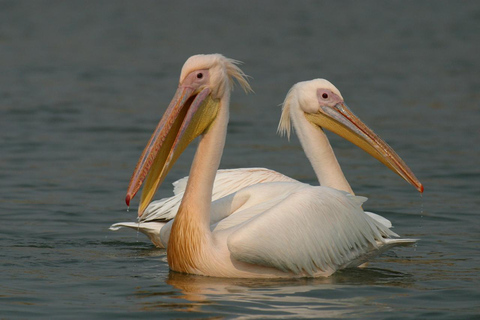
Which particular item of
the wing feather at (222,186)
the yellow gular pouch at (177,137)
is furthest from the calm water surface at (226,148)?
the yellow gular pouch at (177,137)

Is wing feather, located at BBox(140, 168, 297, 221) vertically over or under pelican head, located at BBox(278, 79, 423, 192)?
under

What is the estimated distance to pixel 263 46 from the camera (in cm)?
2091

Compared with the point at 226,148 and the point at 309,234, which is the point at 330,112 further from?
the point at 226,148

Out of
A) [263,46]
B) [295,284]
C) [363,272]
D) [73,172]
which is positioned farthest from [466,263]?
[263,46]

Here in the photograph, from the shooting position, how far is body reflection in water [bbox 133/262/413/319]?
520cm

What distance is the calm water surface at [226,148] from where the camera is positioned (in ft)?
18.2

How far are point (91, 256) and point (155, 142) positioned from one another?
1.35 meters

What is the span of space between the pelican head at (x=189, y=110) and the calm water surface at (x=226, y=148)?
66 cm

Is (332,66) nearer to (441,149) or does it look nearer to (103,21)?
(441,149)

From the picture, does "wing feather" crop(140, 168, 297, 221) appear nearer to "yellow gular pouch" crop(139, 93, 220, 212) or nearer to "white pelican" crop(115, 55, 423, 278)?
"white pelican" crop(115, 55, 423, 278)

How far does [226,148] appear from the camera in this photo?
36.7 ft

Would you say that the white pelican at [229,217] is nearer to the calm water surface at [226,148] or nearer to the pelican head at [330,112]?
the calm water surface at [226,148]

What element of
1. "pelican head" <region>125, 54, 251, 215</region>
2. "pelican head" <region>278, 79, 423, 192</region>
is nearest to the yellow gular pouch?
"pelican head" <region>125, 54, 251, 215</region>

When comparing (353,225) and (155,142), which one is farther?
(353,225)
